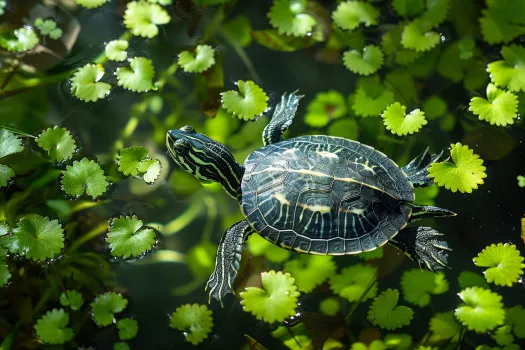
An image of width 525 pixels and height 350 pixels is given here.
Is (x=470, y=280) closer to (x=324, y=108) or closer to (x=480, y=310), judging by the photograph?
(x=480, y=310)

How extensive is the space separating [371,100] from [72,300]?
2.13m

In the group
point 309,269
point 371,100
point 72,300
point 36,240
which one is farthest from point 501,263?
point 36,240

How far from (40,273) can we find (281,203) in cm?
143

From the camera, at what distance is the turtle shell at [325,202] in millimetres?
2436

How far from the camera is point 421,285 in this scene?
2652 millimetres

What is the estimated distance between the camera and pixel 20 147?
276 cm

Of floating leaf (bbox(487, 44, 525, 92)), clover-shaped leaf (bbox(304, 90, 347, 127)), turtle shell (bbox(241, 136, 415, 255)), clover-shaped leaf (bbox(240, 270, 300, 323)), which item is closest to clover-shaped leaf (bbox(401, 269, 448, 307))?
turtle shell (bbox(241, 136, 415, 255))

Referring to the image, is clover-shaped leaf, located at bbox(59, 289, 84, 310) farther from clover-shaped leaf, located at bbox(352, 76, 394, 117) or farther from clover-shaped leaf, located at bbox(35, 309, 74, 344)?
clover-shaped leaf, located at bbox(352, 76, 394, 117)

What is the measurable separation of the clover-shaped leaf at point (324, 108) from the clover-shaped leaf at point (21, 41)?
188cm

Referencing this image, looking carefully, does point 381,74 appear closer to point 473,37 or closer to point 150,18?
point 473,37

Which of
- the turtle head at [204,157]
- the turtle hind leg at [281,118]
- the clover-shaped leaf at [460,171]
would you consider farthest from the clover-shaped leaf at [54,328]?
the clover-shaped leaf at [460,171]

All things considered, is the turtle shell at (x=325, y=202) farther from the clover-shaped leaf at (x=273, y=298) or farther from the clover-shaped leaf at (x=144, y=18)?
the clover-shaped leaf at (x=144, y=18)

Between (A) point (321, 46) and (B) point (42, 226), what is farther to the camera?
(A) point (321, 46)

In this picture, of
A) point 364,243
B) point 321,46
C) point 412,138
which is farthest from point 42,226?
point 412,138
